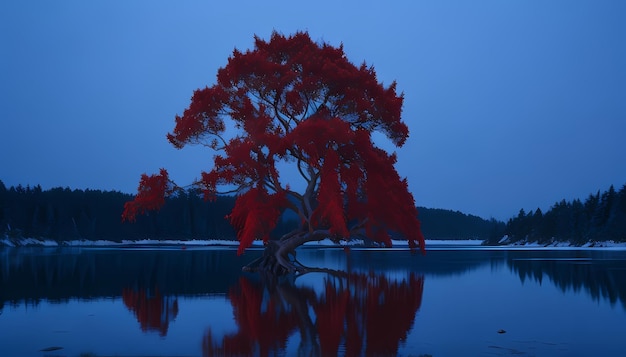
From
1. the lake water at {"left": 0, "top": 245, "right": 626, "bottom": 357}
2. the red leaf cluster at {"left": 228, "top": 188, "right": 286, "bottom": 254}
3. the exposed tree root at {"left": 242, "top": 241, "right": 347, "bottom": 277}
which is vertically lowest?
the lake water at {"left": 0, "top": 245, "right": 626, "bottom": 357}

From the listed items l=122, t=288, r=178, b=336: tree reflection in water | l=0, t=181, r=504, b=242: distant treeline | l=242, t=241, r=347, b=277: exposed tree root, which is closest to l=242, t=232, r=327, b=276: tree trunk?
l=242, t=241, r=347, b=277: exposed tree root

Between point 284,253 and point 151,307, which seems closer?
point 151,307

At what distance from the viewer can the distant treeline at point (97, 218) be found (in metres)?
121

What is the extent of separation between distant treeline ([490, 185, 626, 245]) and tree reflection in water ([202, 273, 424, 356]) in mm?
71677

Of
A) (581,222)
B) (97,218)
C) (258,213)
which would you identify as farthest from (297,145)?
(97,218)

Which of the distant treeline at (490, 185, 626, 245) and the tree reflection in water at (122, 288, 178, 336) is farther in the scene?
the distant treeline at (490, 185, 626, 245)

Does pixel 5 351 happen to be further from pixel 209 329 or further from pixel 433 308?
pixel 433 308

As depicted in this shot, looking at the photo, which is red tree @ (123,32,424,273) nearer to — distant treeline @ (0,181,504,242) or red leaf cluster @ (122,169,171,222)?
red leaf cluster @ (122,169,171,222)

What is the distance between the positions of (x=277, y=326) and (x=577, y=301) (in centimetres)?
959

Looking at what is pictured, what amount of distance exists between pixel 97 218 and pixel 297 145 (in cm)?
12245

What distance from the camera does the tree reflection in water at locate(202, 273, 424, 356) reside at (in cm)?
1040

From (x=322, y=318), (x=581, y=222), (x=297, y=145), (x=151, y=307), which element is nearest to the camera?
(x=322, y=318)

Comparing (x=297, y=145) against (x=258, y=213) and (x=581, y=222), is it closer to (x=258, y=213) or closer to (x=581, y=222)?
(x=258, y=213)

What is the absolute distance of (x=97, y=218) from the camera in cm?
13988
